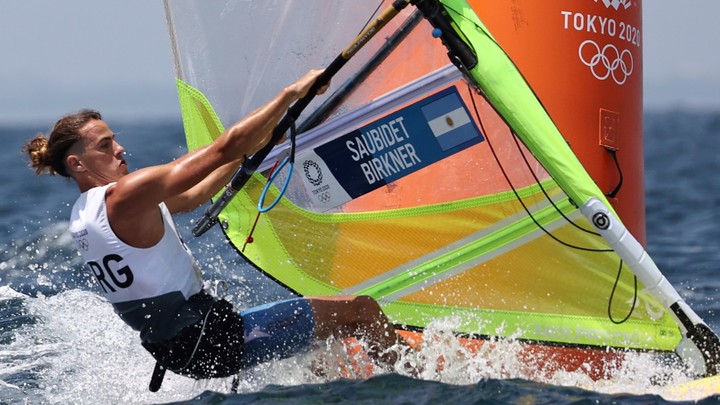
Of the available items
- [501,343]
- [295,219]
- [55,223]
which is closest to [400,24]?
[295,219]

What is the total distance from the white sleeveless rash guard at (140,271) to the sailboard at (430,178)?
519mm

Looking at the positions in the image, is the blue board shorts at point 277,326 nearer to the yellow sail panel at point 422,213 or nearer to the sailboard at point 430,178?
the sailboard at point 430,178

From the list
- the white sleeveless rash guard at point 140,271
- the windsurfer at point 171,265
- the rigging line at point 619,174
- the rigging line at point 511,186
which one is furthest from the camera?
the rigging line at point 619,174

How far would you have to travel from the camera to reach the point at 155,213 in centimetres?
409

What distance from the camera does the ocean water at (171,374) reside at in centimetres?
427

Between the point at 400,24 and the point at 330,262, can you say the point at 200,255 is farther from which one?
the point at 400,24

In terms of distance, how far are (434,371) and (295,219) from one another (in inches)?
38.5

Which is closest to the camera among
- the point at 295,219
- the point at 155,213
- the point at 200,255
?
the point at 155,213

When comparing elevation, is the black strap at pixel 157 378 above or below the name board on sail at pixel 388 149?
below

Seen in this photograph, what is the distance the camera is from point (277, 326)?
429 cm

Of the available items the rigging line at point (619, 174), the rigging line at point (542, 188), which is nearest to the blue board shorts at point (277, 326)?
the rigging line at point (542, 188)

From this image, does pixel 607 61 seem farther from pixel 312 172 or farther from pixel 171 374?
pixel 171 374

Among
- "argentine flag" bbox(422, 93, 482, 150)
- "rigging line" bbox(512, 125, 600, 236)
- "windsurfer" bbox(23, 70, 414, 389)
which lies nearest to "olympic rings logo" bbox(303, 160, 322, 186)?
"windsurfer" bbox(23, 70, 414, 389)

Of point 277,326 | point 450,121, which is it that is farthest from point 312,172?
point 277,326
